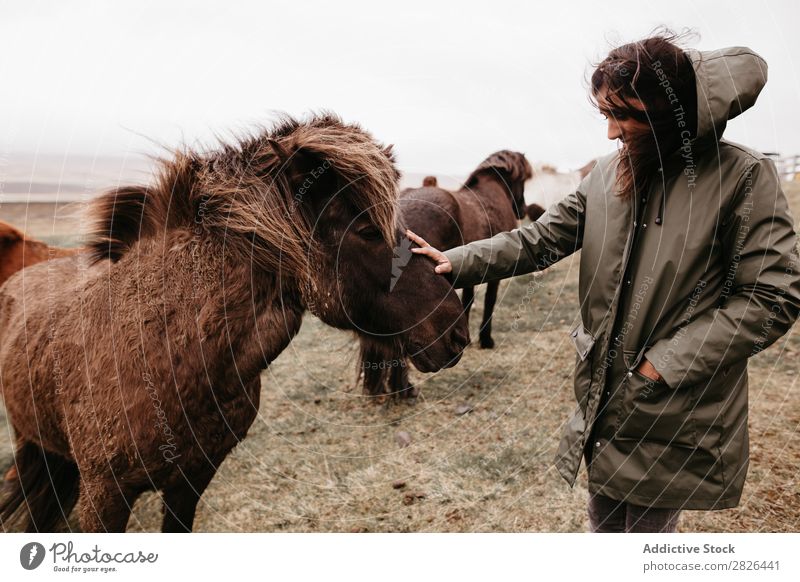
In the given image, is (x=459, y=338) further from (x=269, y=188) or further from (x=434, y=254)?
(x=269, y=188)

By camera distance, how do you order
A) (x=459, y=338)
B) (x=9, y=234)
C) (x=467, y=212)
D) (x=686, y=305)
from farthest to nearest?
(x=467, y=212) < (x=9, y=234) < (x=459, y=338) < (x=686, y=305)

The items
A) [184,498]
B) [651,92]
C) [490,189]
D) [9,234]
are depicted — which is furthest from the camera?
[490,189]

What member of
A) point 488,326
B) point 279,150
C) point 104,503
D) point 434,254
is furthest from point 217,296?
point 488,326

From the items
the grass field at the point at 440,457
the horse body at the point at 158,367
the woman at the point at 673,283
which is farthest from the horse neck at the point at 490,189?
the horse body at the point at 158,367

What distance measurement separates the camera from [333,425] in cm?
561

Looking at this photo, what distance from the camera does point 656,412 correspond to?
223cm

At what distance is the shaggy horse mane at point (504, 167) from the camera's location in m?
7.62

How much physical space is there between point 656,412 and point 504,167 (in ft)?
19.9

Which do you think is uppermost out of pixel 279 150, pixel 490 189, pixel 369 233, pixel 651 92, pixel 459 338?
pixel 651 92

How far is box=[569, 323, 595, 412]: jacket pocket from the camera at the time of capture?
2422 mm

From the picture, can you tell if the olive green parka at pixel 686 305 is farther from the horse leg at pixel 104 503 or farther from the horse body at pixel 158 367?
the horse leg at pixel 104 503
